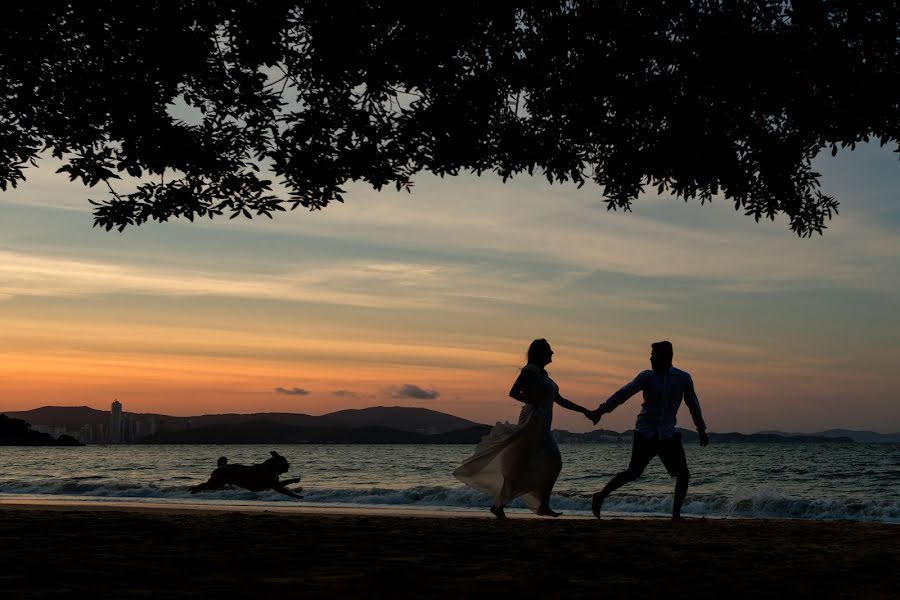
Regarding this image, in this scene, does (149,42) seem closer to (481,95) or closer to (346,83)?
(346,83)

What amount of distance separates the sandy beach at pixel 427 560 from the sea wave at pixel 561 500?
1276cm

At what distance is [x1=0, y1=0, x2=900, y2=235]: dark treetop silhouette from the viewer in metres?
9.12

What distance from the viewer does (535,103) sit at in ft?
32.7

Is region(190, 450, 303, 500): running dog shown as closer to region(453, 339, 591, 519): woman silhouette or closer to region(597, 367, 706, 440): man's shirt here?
region(453, 339, 591, 519): woman silhouette

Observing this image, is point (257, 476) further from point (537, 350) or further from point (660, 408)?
point (660, 408)

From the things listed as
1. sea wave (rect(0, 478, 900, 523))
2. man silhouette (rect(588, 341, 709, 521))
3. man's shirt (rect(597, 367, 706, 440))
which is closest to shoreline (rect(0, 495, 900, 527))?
man silhouette (rect(588, 341, 709, 521))

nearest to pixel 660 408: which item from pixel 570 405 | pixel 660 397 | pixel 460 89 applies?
pixel 660 397

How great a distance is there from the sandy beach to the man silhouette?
1004 mm

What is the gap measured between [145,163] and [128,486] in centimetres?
2326

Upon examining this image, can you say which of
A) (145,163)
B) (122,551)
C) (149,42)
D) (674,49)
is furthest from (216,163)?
(674,49)

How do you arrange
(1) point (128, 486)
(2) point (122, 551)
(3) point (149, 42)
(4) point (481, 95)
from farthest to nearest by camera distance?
(1) point (128, 486)
(4) point (481, 95)
(3) point (149, 42)
(2) point (122, 551)

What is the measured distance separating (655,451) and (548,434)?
4.19ft

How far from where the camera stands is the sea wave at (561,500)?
24344 millimetres

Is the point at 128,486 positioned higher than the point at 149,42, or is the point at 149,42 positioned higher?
the point at 149,42
